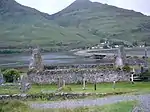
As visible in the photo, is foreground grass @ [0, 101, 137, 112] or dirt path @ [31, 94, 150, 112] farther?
dirt path @ [31, 94, 150, 112]

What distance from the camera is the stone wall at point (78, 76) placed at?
5091 centimetres

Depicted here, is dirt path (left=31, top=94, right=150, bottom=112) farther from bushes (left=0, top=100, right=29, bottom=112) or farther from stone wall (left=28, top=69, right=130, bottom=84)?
stone wall (left=28, top=69, right=130, bottom=84)

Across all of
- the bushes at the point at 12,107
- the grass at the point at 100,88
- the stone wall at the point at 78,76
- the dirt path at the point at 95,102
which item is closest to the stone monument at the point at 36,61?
the stone wall at the point at 78,76

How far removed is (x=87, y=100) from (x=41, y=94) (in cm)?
509

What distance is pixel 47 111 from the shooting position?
95.8ft

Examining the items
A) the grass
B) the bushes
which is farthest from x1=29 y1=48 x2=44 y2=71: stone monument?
the bushes

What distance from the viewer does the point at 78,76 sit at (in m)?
51.3

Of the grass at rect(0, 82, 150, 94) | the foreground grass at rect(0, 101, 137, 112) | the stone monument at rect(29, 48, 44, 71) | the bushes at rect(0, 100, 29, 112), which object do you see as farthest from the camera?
the stone monument at rect(29, 48, 44, 71)

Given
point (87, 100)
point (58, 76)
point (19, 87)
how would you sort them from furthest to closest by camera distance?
point (58, 76) < point (19, 87) < point (87, 100)

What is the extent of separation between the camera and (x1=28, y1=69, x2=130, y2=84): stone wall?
2004 inches

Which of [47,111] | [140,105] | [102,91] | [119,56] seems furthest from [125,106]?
[119,56]

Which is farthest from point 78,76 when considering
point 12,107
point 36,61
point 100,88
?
point 12,107

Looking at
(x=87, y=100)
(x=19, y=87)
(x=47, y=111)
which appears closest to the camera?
(x=47, y=111)

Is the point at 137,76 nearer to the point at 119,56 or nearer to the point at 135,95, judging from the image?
the point at 119,56
